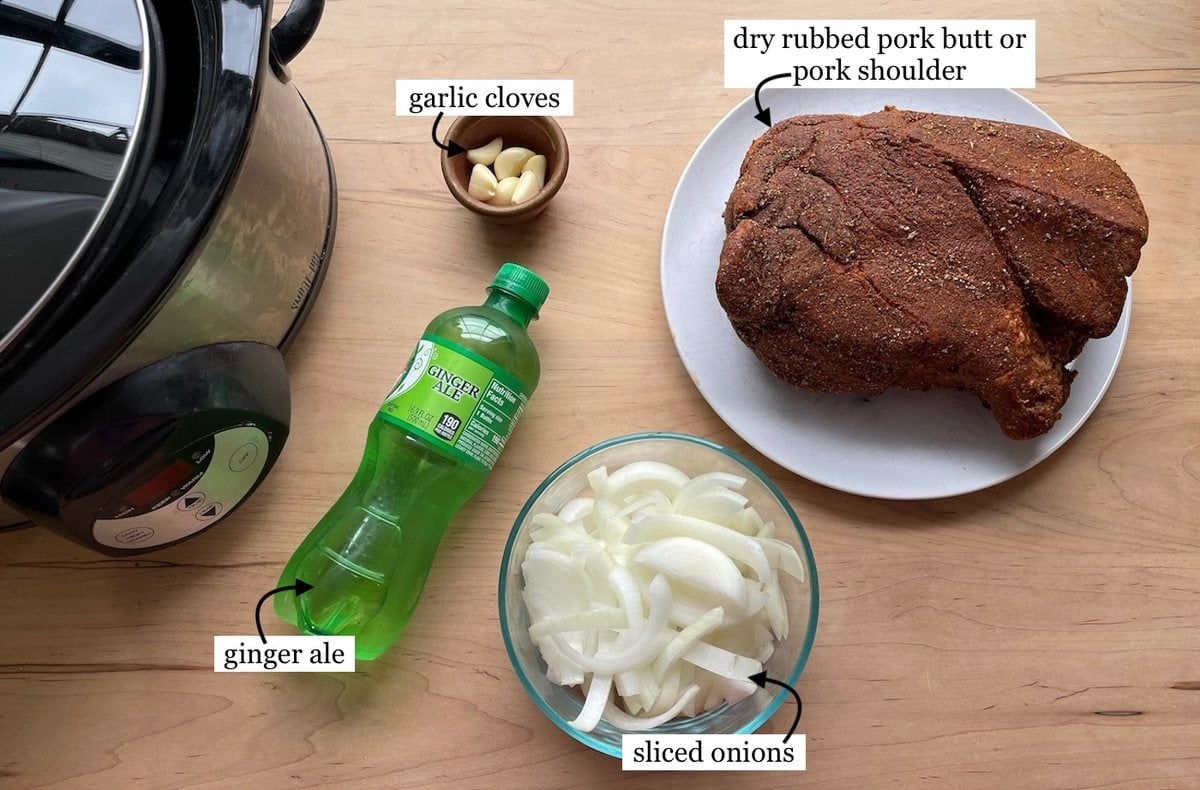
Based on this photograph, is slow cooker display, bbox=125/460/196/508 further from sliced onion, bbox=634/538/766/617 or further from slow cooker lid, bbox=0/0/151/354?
sliced onion, bbox=634/538/766/617

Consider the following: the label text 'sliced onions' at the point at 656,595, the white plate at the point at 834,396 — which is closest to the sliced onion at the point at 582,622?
the label text 'sliced onions' at the point at 656,595

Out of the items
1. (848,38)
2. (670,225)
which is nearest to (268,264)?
(670,225)

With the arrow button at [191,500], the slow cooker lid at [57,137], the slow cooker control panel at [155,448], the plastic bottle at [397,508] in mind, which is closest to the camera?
the slow cooker lid at [57,137]

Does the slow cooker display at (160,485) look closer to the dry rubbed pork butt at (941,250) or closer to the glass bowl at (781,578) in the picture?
the glass bowl at (781,578)

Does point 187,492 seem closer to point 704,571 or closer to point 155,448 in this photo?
point 155,448

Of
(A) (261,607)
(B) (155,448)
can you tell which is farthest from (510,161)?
(A) (261,607)

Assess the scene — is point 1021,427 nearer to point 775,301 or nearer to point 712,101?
point 775,301
